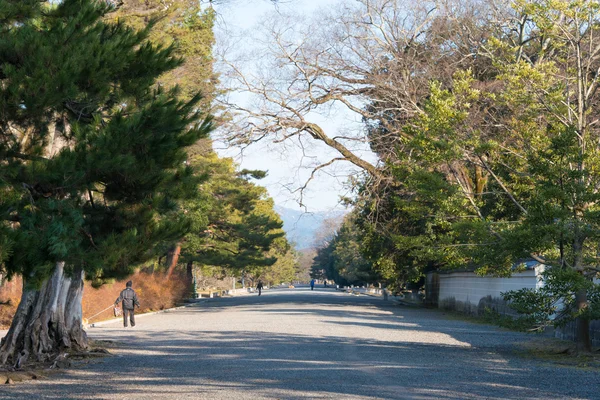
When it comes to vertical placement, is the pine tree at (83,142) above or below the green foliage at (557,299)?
above

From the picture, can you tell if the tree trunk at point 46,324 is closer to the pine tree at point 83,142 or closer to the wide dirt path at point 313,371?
the wide dirt path at point 313,371

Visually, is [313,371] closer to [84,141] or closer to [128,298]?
[84,141]

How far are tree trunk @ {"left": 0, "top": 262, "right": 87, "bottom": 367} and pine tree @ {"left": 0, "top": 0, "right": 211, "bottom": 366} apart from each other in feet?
9.86

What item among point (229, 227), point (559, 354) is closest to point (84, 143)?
point (559, 354)

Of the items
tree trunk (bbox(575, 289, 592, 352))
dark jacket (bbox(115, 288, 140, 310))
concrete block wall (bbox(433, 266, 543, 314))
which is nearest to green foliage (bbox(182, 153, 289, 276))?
concrete block wall (bbox(433, 266, 543, 314))

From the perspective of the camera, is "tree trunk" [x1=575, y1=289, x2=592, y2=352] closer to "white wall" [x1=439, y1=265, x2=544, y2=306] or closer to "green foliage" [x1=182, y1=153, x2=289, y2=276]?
"white wall" [x1=439, y1=265, x2=544, y2=306]

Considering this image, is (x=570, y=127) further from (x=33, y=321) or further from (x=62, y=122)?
(x=33, y=321)

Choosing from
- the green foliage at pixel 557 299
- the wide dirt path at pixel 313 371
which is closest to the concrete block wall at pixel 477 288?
the wide dirt path at pixel 313 371

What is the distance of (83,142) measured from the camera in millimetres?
10609

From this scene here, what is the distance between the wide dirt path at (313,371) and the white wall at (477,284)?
3.61 m

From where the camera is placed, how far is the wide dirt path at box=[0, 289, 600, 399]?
34.2 feet

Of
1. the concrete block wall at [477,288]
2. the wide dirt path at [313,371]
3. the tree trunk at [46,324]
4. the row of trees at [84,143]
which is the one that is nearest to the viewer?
the row of trees at [84,143]

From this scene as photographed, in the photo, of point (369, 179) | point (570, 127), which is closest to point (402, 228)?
point (369, 179)

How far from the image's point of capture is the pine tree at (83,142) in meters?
9.93
